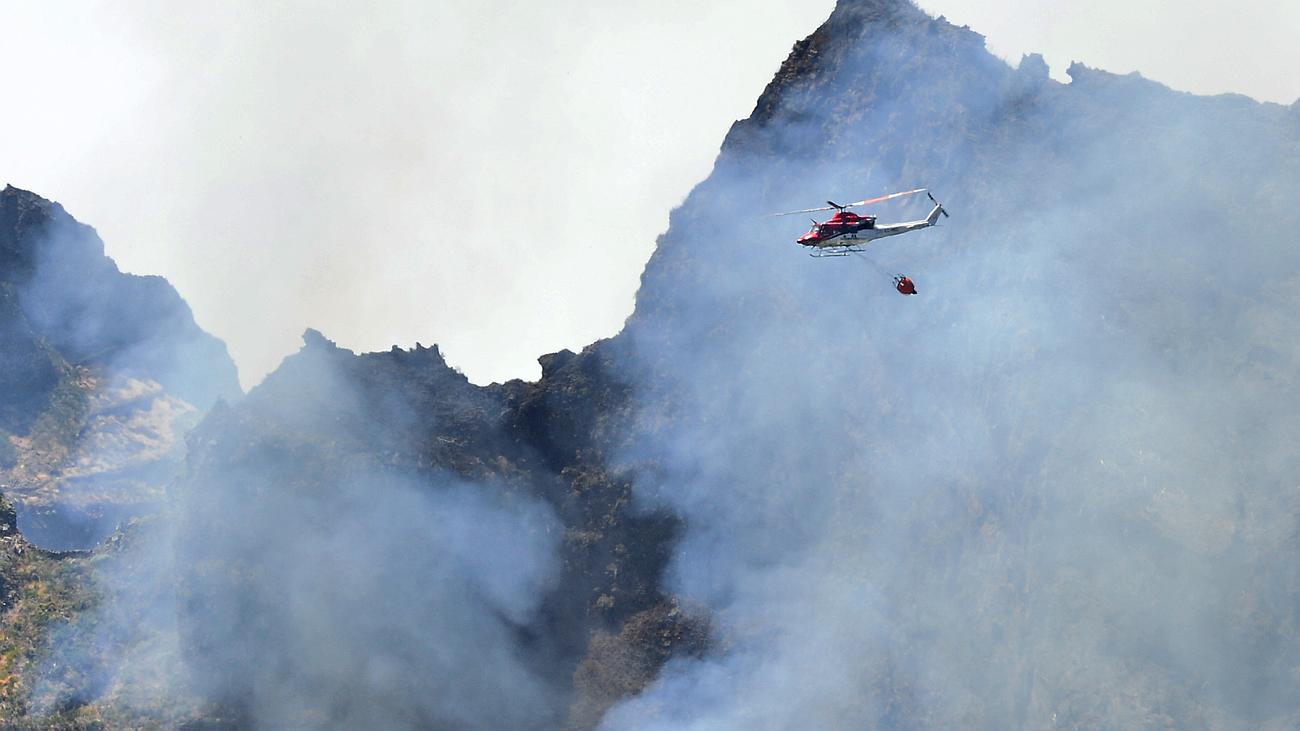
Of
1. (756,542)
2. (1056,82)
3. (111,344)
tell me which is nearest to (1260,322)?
(1056,82)

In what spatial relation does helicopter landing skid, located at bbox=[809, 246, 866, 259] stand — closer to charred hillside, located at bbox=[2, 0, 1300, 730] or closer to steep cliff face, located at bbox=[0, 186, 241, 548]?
charred hillside, located at bbox=[2, 0, 1300, 730]

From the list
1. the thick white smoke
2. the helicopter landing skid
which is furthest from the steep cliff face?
the helicopter landing skid

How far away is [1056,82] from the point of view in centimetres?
11438

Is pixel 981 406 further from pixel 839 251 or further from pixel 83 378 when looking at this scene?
pixel 83 378

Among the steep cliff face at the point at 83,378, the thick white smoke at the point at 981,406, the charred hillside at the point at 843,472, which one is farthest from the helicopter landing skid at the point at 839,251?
the steep cliff face at the point at 83,378

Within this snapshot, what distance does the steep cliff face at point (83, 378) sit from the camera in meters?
139

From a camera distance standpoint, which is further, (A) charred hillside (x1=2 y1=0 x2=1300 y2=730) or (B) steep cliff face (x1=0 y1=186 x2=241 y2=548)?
(B) steep cliff face (x1=0 y1=186 x2=241 y2=548)

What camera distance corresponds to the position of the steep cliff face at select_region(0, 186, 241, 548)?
139 metres

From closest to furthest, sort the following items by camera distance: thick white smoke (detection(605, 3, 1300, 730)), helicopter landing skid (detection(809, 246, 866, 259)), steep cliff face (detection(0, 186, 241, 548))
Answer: thick white smoke (detection(605, 3, 1300, 730))
helicopter landing skid (detection(809, 246, 866, 259))
steep cliff face (detection(0, 186, 241, 548))

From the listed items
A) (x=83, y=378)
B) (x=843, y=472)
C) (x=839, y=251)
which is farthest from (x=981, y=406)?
(x=83, y=378)

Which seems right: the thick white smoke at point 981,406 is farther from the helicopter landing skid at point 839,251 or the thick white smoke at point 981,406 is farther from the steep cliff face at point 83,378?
the steep cliff face at point 83,378

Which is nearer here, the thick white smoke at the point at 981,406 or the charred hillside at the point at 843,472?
the thick white smoke at the point at 981,406

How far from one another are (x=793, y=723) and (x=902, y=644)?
31.7 feet

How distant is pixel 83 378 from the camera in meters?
149
